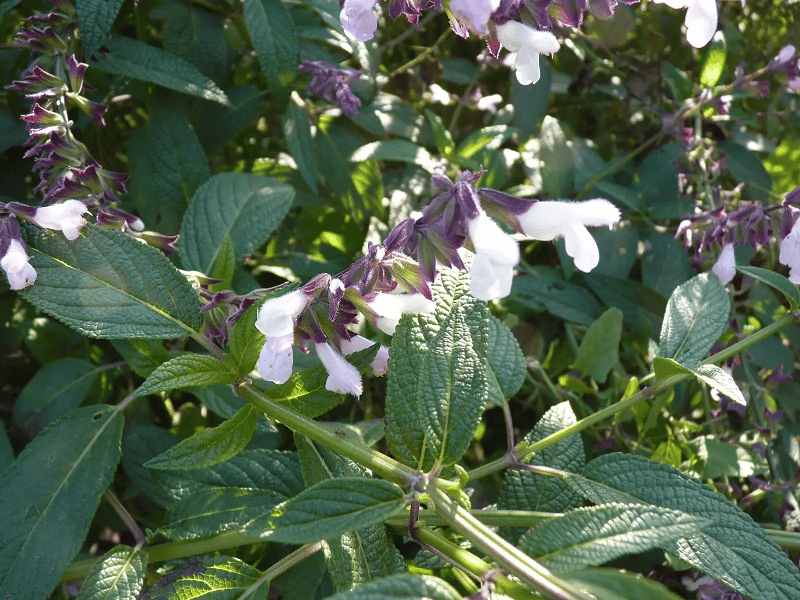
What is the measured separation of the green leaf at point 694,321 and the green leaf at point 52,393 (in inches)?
32.3

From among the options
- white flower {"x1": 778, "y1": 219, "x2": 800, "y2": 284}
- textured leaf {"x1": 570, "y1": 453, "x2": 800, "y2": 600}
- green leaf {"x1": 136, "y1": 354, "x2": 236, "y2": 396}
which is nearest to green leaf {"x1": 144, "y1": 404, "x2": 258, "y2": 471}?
green leaf {"x1": 136, "y1": 354, "x2": 236, "y2": 396}

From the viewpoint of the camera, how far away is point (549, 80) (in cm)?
142

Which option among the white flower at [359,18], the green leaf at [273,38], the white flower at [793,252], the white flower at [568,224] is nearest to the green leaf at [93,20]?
the green leaf at [273,38]

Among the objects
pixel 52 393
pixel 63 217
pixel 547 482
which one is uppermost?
pixel 63 217

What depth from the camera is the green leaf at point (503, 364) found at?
0.91m

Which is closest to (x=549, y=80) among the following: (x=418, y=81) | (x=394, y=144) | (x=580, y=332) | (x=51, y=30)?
(x=418, y=81)

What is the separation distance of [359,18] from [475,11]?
139mm

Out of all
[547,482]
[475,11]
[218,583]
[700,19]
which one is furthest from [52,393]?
[700,19]

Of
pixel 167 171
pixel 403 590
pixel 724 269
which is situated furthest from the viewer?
pixel 167 171

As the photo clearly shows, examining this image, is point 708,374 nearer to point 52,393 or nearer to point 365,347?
point 365,347

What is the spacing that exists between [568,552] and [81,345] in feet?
3.11

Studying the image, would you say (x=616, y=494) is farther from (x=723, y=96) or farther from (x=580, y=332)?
(x=723, y=96)

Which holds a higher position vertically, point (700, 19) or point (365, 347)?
point (700, 19)

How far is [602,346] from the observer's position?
43.8 inches
